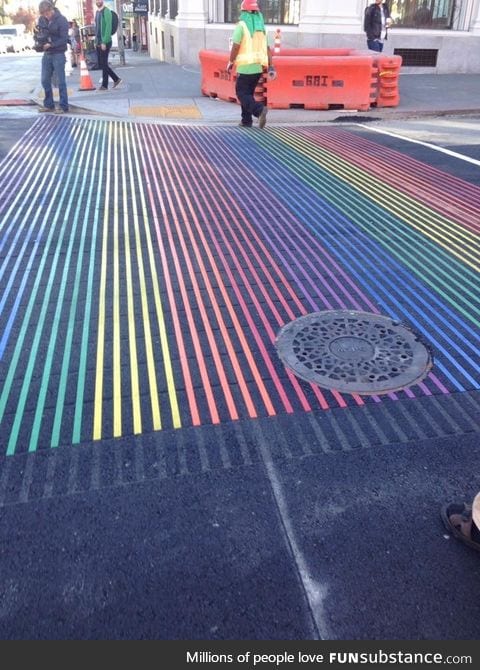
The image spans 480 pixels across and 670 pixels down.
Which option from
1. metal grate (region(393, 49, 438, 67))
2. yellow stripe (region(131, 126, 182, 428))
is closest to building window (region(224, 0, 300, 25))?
metal grate (region(393, 49, 438, 67))

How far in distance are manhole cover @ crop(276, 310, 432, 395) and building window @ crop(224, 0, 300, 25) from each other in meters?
19.4

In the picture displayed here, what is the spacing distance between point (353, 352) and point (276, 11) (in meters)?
20.7

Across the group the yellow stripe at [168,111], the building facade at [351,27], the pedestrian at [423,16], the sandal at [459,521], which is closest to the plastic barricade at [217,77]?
the yellow stripe at [168,111]

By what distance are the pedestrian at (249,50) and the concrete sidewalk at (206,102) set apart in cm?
145

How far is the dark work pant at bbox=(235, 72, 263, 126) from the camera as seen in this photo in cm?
1084

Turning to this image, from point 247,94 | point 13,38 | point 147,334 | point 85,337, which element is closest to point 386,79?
point 247,94

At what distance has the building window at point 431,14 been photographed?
1978 centimetres

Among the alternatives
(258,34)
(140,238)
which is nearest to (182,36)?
(258,34)

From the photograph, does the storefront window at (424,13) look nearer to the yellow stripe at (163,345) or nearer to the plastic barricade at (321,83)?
the plastic barricade at (321,83)

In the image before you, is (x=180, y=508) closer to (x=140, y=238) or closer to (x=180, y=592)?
(x=180, y=592)

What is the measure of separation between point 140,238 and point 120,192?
1746mm

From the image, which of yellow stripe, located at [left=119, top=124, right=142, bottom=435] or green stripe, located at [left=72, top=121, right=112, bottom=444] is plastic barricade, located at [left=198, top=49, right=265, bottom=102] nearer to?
green stripe, located at [left=72, top=121, right=112, bottom=444]

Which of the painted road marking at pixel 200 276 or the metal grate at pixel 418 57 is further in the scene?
the metal grate at pixel 418 57

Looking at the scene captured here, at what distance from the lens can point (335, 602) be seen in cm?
228
